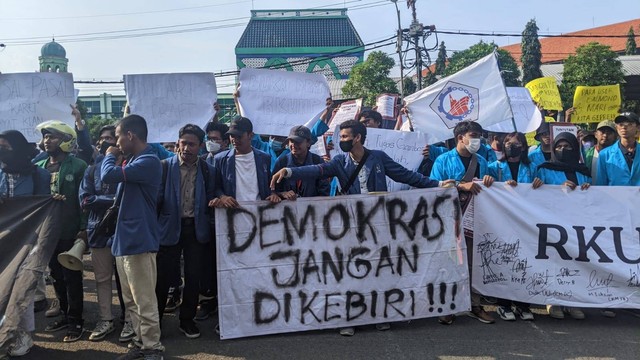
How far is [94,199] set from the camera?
409 centimetres

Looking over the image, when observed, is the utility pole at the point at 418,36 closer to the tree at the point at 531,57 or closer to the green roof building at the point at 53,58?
the tree at the point at 531,57

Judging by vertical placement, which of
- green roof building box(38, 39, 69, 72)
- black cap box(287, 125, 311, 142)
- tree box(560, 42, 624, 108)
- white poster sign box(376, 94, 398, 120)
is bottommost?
black cap box(287, 125, 311, 142)

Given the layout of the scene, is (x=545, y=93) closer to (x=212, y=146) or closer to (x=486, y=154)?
(x=486, y=154)

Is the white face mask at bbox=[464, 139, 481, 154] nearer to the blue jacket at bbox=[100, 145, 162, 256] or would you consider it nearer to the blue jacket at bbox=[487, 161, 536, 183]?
the blue jacket at bbox=[487, 161, 536, 183]

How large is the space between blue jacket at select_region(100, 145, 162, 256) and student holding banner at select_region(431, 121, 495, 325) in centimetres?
272

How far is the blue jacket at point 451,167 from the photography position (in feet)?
15.9

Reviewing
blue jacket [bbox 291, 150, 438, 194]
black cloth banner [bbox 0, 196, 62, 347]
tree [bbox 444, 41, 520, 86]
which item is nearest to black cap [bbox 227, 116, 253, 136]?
blue jacket [bbox 291, 150, 438, 194]

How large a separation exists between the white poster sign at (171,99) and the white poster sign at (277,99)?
435 mm

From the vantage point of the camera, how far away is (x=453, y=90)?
5.76 metres

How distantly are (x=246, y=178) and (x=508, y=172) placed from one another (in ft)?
8.69

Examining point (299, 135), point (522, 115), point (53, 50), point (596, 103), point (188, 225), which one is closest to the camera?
point (188, 225)

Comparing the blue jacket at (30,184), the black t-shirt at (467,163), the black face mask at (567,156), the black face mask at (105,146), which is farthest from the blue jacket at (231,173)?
the black face mask at (567,156)

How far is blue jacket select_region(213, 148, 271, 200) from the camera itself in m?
4.41

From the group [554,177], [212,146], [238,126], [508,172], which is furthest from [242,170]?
[554,177]
